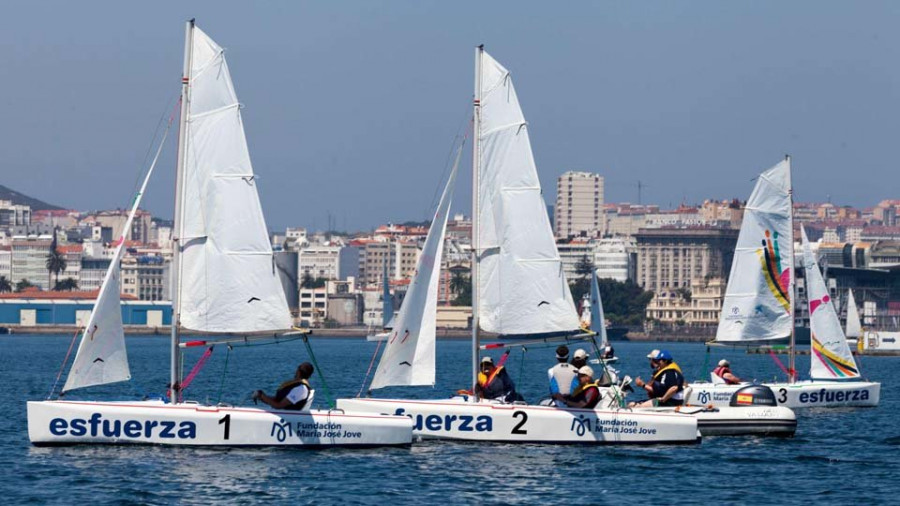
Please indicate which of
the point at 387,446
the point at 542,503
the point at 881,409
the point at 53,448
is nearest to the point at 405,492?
the point at 542,503

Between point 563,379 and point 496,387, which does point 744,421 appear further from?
point 496,387

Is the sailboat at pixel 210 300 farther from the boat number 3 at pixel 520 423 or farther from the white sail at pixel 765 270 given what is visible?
the white sail at pixel 765 270

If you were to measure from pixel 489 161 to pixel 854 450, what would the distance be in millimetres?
7891

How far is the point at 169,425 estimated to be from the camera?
82.6ft

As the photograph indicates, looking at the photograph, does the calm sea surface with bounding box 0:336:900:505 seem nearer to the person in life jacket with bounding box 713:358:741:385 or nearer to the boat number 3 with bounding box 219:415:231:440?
the boat number 3 with bounding box 219:415:231:440

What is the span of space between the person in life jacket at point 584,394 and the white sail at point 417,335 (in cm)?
219

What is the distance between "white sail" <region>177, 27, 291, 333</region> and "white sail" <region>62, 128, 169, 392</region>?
0.98 m

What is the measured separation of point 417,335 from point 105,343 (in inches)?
201

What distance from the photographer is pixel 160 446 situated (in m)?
25.3

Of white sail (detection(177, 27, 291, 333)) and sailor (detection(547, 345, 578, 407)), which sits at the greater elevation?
white sail (detection(177, 27, 291, 333))

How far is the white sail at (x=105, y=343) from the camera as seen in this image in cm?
2523

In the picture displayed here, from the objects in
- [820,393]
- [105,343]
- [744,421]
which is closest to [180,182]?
[105,343]

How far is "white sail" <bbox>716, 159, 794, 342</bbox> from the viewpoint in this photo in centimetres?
4003

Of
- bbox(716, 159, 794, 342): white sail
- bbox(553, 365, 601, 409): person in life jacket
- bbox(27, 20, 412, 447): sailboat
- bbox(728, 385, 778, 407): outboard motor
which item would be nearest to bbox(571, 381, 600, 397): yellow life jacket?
bbox(553, 365, 601, 409): person in life jacket
